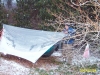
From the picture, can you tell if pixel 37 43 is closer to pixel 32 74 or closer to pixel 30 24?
pixel 32 74

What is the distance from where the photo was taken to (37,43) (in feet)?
25.6

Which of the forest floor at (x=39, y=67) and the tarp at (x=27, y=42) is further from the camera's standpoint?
the tarp at (x=27, y=42)

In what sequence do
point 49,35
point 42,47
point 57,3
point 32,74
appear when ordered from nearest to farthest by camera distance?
point 32,74 < point 42,47 < point 49,35 < point 57,3

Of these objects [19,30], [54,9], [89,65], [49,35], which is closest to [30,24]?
[54,9]

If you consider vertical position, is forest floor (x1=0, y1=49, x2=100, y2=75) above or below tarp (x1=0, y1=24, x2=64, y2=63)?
below

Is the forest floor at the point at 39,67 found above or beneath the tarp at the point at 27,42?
beneath

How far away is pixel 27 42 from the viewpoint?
7.91m

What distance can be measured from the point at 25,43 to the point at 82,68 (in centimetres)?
201

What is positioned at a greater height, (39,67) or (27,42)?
(27,42)

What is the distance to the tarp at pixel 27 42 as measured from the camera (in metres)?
7.43

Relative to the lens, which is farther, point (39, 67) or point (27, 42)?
point (27, 42)

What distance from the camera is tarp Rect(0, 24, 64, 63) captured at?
293 inches

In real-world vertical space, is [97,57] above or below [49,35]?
below

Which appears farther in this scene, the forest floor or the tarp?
the tarp
